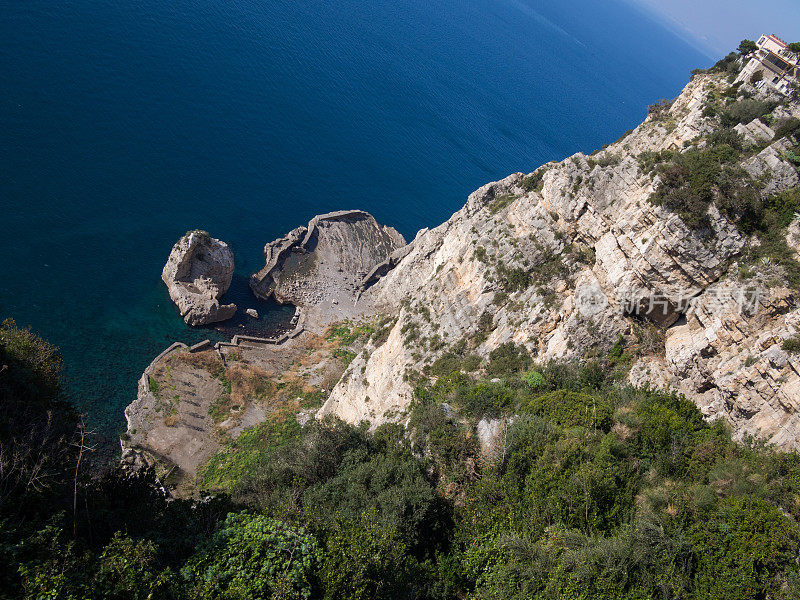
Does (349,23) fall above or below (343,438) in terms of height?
above

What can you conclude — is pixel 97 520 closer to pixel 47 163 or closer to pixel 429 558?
pixel 429 558

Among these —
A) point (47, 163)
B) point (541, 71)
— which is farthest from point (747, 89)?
point (541, 71)

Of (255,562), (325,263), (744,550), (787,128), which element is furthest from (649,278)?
(325,263)

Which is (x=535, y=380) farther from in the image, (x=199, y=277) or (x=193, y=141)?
(x=193, y=141)

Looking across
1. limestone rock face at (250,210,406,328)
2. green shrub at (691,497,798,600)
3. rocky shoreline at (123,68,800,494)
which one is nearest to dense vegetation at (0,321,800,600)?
green shrub at (691,497,798,600)

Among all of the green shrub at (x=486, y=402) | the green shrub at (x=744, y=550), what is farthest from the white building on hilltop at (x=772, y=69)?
the green shrub at (x=744, y=550)

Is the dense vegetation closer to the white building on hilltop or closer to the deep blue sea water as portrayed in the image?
the deep blue sea water
